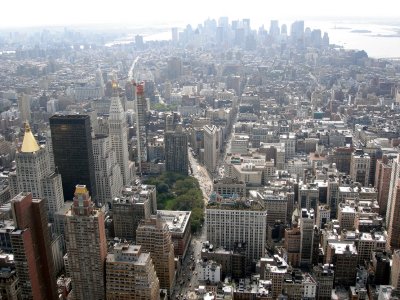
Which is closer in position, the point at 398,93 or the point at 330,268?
the point at 330,268

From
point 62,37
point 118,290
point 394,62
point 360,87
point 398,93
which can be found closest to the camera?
point 118,290

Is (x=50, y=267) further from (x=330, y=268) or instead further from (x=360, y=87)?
(x=360, y=87)

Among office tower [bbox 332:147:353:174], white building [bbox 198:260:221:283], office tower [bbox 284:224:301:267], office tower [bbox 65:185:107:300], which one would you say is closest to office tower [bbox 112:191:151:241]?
white building [bbox 198:260:221:283]

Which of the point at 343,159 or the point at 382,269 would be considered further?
the point at 343,159

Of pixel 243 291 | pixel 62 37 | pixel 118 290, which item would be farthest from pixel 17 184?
pixel 62 37

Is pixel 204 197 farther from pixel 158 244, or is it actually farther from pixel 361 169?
pixel 158 244

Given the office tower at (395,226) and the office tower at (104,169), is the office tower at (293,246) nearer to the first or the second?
the office tower at (395,226)

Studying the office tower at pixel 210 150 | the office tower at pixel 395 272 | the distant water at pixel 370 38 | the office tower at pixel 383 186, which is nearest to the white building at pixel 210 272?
the office tower at pixel 395 272

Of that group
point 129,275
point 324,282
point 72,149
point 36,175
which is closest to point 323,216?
point 324,282
